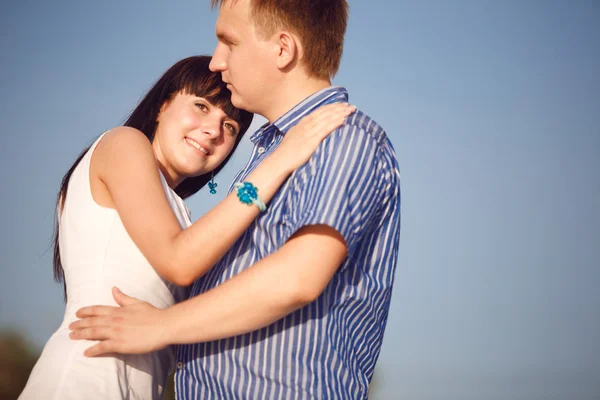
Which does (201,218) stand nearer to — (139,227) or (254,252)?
(254,252)

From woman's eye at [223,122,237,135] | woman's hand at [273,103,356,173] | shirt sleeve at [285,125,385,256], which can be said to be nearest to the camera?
shirt sleeve at [285,125,385,256]

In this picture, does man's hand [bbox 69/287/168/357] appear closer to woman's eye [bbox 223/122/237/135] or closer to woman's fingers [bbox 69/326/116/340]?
woman's fingers [bbox 69/326/116/340]

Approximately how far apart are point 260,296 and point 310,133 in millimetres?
658

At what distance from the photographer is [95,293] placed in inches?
101

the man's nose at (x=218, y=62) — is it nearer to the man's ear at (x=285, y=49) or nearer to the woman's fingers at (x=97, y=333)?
the man's ear at (x=285, y=49)

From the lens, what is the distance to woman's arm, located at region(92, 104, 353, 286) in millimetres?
2221

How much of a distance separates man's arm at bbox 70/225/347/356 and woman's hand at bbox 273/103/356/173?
32 centimetres

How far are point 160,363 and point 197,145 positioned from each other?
1.24m

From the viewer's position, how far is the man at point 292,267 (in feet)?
6.59

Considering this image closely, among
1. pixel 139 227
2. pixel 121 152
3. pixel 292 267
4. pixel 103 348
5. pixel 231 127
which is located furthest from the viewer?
pixel 231 127

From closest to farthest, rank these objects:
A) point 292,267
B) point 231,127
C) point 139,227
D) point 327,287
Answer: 1. point 292,267
2. point 327,287
3. point 139,227
4. point 231,127

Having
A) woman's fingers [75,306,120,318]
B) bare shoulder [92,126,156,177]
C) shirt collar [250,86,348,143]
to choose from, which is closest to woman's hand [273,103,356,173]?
shirt collar [250,86,348,143]

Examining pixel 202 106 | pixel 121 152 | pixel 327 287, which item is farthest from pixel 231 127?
pixel 327 287

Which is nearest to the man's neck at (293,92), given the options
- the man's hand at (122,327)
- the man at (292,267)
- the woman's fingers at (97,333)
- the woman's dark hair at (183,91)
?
the man at (292,267)
